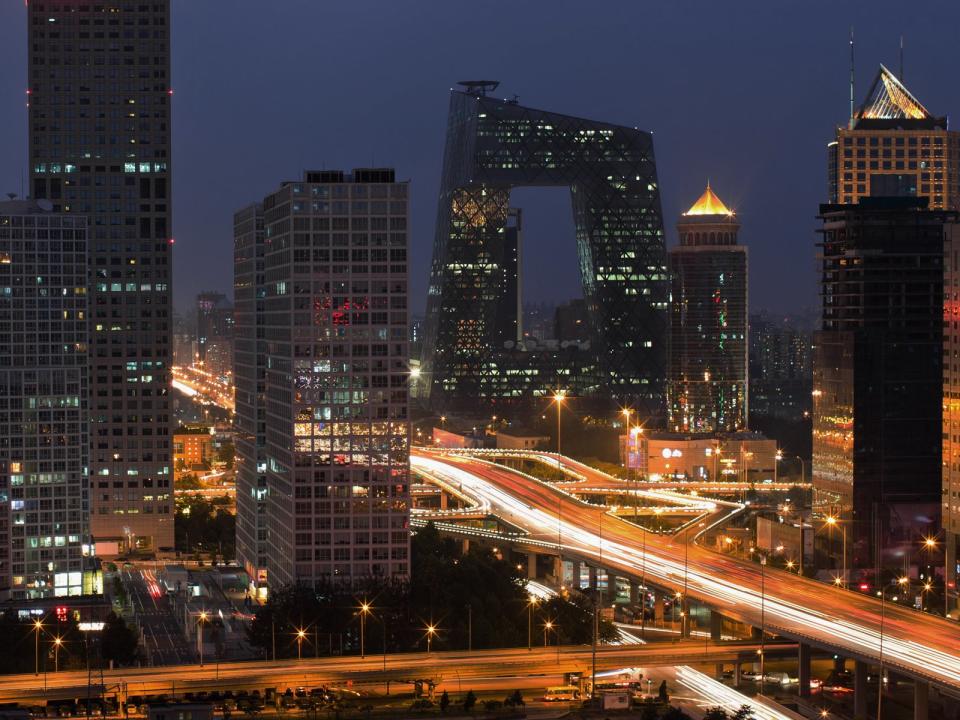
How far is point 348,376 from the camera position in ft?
246

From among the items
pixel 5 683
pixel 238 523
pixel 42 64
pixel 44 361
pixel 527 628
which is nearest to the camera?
pixel 5 683

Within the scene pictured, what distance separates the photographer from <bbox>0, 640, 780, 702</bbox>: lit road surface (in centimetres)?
6388

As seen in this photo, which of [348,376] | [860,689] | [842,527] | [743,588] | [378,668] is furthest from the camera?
[842,527]

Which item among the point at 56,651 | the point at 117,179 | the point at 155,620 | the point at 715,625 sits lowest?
the point at 155,620

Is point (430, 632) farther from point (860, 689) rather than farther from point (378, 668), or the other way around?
point (860, 689)

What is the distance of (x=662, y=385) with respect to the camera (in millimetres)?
150625

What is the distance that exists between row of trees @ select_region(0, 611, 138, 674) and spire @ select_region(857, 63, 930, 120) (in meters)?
72.9

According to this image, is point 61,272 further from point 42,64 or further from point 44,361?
A: point 42,64

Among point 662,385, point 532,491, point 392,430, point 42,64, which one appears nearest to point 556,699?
point 392,430

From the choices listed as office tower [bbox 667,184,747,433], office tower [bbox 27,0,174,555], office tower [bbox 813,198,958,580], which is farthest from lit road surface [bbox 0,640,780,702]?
office tower [bbox 667,184,747,433]

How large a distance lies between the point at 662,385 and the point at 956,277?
2642 inches

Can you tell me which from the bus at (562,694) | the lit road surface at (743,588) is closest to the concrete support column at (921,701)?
the lit road surface at (743,588)

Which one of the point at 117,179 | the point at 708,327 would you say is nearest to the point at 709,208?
the point at 708,327

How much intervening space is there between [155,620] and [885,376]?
3482cm
